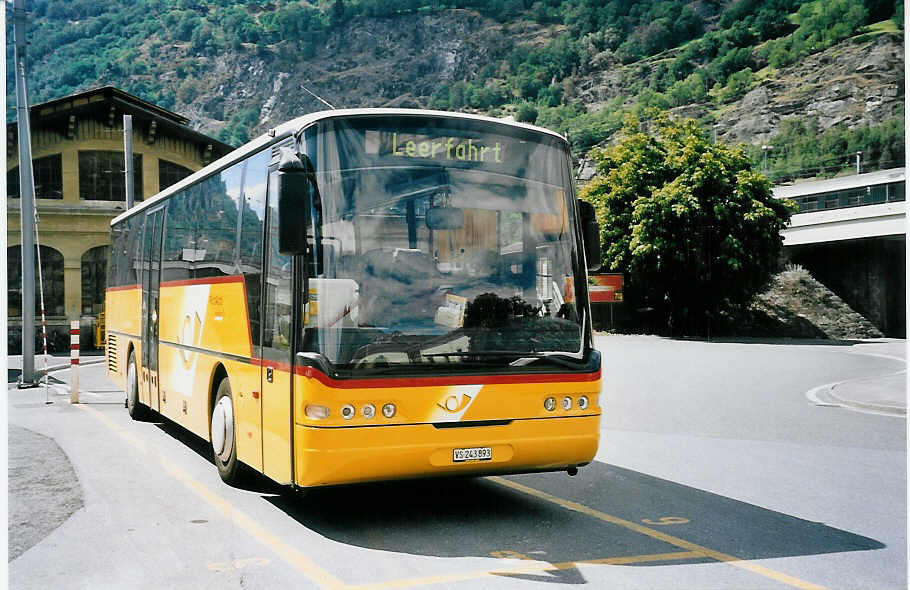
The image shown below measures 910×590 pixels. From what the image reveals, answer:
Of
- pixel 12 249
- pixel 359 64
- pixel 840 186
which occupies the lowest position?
pixel 12 249

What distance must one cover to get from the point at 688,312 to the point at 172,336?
130ft

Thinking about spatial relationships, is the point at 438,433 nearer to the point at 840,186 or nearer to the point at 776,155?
the point at 840,186

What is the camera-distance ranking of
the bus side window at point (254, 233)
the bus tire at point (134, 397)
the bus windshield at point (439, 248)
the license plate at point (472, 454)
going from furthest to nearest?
the bus tire at point (134, 397), the bus side window at point (254, 233), the license plate at point (472, 454), the bus windshield at point (439, 248)

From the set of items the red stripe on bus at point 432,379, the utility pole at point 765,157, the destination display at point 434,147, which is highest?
the utility pole at point 765,157

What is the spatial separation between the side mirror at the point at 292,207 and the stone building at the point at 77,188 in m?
32.3

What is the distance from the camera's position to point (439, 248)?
708 cm

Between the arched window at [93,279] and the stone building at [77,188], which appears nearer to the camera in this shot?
the stone building at [77,188]

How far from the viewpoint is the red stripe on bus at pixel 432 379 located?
656 centimetres

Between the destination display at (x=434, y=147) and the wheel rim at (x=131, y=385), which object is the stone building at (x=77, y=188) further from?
the destination display at (x=434, y=147)

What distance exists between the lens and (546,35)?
19088 centimetres

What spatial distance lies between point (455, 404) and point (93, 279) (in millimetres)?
33178

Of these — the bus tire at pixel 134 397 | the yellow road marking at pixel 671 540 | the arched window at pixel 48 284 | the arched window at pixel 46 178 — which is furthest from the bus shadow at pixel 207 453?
the arched window at pixel 46 178

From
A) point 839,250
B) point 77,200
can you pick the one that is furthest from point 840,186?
point 77,200

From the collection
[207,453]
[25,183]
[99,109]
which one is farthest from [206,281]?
[99,109]
